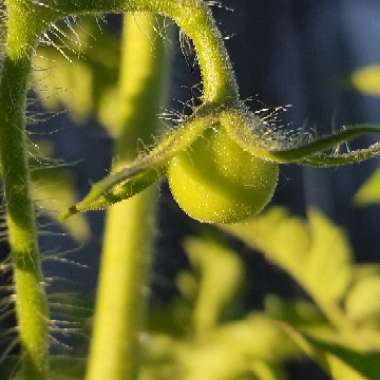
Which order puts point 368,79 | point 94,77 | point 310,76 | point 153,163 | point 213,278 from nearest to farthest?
point 153,163
point 368,79
point 94,77
point 213,278
point 310,76

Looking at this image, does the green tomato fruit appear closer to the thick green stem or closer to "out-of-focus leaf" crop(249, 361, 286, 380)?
the thick green stem

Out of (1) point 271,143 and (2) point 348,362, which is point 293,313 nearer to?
(2) point 348,362

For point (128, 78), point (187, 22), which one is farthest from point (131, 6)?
point (128, 78)

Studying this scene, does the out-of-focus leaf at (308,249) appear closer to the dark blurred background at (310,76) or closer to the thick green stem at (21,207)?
the thick green stem at (21,207)

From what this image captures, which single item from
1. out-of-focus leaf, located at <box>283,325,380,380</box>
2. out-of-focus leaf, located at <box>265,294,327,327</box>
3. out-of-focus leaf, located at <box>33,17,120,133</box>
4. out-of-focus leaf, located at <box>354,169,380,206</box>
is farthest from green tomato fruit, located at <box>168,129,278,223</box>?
out-of-focus leaf, located at <box>33,17,120,133</box>

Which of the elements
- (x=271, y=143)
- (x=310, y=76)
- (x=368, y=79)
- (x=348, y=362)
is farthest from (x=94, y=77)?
(x=310, y=76)
